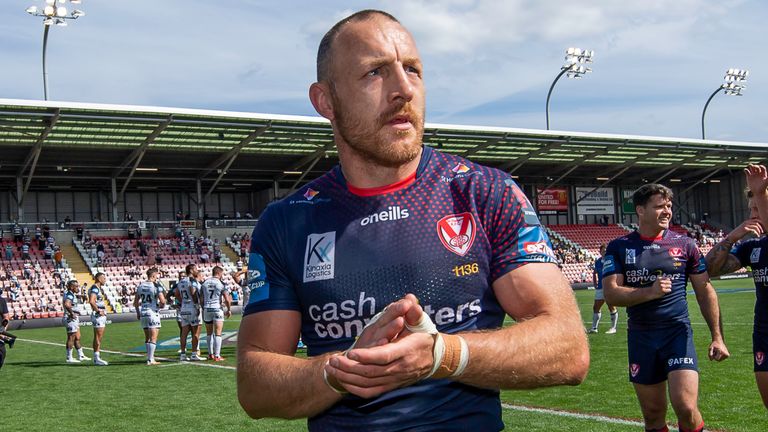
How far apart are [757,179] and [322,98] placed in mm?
4616

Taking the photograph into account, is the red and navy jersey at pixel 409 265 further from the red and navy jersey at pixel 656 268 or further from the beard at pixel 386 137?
the red and navy jersey at pixel 656 268

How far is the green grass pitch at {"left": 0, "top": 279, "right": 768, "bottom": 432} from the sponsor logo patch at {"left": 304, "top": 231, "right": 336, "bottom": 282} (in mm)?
6479

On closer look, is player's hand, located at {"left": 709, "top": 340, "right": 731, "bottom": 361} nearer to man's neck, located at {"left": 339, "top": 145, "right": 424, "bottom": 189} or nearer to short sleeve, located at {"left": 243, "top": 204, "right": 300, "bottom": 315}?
man's neck, located at {"left": 339, "top": 145, "right": 424, "bottom": 189}

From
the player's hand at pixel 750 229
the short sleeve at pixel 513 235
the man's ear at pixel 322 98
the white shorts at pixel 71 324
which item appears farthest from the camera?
the white shorts at pixel 71 324

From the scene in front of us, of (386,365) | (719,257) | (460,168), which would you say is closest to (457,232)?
(460,168)

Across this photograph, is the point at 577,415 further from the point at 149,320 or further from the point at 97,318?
the point at 97,318

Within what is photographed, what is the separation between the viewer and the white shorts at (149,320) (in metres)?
16.4

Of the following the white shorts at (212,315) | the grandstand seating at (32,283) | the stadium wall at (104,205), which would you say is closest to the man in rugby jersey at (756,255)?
Answer: the white shorts at (212,315)

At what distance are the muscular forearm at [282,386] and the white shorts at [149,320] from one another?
1469 cm

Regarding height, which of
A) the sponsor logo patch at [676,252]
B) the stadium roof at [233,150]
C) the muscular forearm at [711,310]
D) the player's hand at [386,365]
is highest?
the stadium roof at [233,150]

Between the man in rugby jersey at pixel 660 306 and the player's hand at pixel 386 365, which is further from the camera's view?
the man in rugby jersey at pixel 660 306

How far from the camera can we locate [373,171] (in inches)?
99.8

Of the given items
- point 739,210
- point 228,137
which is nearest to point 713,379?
point 228,137

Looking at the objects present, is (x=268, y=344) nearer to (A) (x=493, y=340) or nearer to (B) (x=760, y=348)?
(A) (x=493, y=340)
